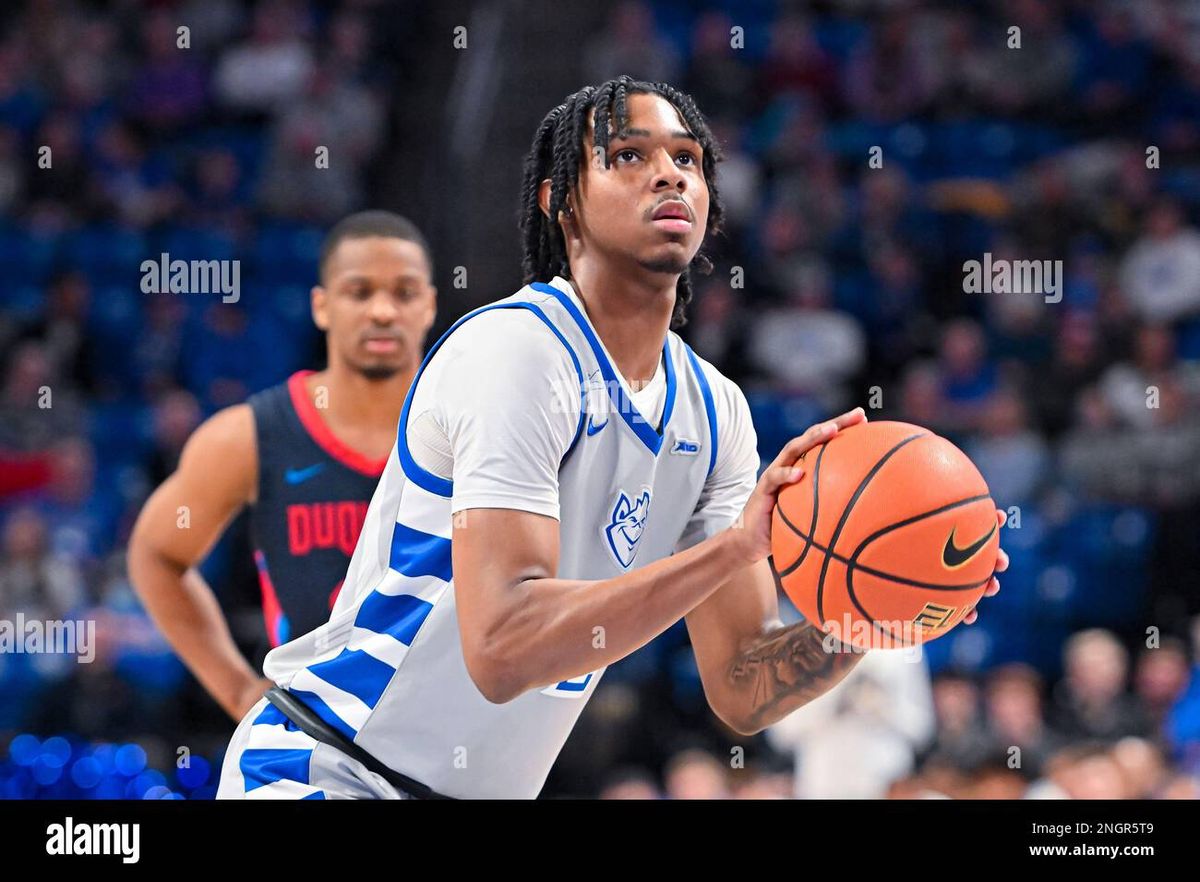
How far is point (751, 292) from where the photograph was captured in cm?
762

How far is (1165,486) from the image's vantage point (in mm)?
6484

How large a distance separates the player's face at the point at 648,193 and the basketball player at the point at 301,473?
1197 millimetres

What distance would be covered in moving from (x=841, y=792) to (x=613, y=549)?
3.21 m

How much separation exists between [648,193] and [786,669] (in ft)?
3.09

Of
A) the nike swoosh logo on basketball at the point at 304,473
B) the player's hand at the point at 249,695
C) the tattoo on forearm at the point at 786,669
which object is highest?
the nike swoosh logo on basketball at the point at 304,473

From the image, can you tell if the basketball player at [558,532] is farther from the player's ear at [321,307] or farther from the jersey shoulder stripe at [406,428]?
the player's ear at [321,307]

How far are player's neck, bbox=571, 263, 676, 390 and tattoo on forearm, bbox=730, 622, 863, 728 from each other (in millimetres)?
569

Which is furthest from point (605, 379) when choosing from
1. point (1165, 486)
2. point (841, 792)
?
point (1165, 486)

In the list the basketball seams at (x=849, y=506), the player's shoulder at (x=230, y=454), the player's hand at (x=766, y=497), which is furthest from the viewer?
the player's shoulder at (x=230, y=454)

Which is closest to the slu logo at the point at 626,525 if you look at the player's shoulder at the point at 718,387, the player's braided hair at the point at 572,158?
the player's shoulder at the point at 718,387

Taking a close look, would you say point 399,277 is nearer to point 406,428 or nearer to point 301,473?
point 301,473

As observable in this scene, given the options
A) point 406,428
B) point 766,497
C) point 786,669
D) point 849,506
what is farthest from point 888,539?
point 406,428

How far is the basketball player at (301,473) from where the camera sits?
13.0ft
